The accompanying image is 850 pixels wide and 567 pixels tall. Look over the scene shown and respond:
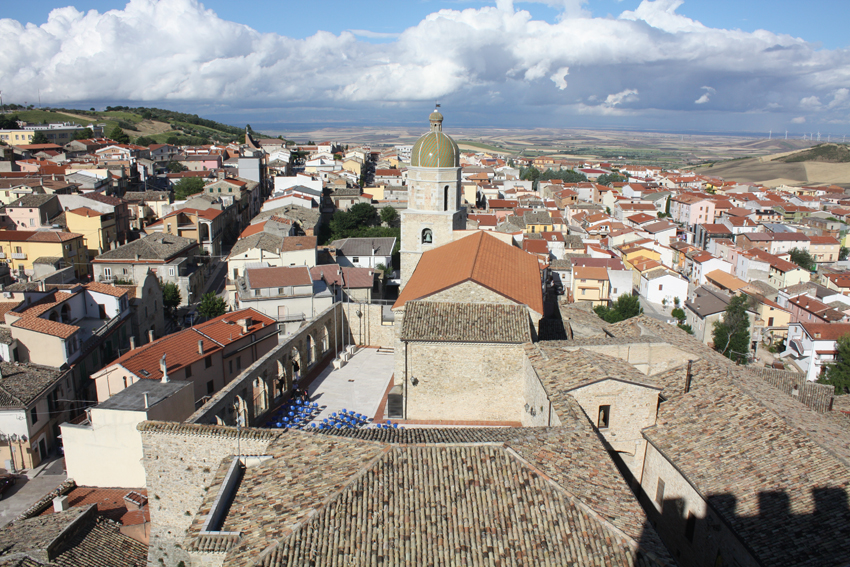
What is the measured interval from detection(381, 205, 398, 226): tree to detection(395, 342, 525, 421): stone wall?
150ft

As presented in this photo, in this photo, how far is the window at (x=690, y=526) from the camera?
12000 mm

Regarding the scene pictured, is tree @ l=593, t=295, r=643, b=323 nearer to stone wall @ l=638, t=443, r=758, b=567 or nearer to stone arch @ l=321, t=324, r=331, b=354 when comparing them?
stone arch @ l=321, t=324, r=331, b=354

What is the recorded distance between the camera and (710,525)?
1134 cm

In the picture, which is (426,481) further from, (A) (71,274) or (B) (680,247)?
(B) (680,247)

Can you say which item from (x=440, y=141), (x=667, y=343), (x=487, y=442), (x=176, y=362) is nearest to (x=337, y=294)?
(x=440, y=141)

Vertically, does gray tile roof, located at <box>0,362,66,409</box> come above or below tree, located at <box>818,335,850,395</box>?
above

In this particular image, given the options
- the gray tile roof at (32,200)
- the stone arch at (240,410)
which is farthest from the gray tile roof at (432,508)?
the gray tile roof at (32,200)

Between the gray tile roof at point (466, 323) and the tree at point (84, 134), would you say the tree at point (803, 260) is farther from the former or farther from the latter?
the tree at point (84, 134)

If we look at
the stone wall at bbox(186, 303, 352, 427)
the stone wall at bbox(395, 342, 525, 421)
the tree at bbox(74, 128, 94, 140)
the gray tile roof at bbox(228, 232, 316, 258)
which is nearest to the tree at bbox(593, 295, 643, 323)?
the gray tile roof at bbox(228, 232, 316, 258)

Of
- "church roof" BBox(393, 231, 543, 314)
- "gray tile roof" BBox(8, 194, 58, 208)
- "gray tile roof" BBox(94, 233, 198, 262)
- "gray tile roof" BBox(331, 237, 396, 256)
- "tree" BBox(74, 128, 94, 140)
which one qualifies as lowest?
"gray tile roof" BBox(331, 237, 396, 256)

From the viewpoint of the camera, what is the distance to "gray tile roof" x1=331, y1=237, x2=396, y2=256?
46094mm

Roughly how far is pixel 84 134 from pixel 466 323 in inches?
3884

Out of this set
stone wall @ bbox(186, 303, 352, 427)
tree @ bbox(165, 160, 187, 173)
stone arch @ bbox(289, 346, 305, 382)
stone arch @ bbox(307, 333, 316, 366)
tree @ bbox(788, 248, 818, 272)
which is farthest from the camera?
tree @ bbox(165, 160, 187, 173)

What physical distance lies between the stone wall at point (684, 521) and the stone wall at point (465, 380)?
4.30 m
